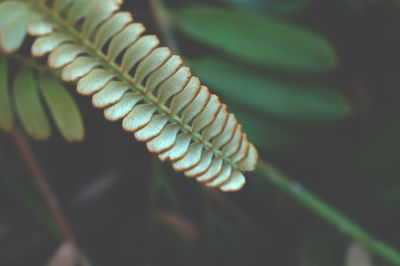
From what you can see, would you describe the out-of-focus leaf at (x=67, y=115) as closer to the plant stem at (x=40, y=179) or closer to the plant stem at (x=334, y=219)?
the plant stem at (x=40, y=179)

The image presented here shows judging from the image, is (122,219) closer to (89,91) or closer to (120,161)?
(120,161)

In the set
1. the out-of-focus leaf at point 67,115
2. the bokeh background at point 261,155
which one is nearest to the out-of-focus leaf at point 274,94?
the bokeh background at point 261,155

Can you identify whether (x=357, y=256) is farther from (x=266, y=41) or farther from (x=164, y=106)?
(x=164, y=106)

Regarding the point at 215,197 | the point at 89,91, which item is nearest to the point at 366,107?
the point at 215,197

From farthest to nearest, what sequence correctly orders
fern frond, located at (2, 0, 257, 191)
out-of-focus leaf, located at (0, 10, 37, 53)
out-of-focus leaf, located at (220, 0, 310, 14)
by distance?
out-of-focus leaf, located at (220, 0, 310, 14) → out-of-focus leaf, located at (0, 10, 37, 53) → fern frond, located at (2, 0, 257, 191)

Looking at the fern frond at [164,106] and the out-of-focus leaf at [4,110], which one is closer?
the fern frond at [164,106]

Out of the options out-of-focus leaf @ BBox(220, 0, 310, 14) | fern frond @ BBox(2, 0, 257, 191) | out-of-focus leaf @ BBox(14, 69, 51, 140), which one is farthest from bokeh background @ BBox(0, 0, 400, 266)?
fern frond @ BBox(2, 0, 257, 191)

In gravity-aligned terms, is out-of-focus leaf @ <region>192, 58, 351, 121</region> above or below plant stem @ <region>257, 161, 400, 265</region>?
above

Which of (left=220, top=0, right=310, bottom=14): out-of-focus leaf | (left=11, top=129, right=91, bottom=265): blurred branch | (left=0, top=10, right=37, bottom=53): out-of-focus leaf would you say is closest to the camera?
(left=0, top=10, right=37, bottom=53): out-of-focus leaf

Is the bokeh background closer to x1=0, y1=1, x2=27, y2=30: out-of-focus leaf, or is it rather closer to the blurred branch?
the blurred branch
